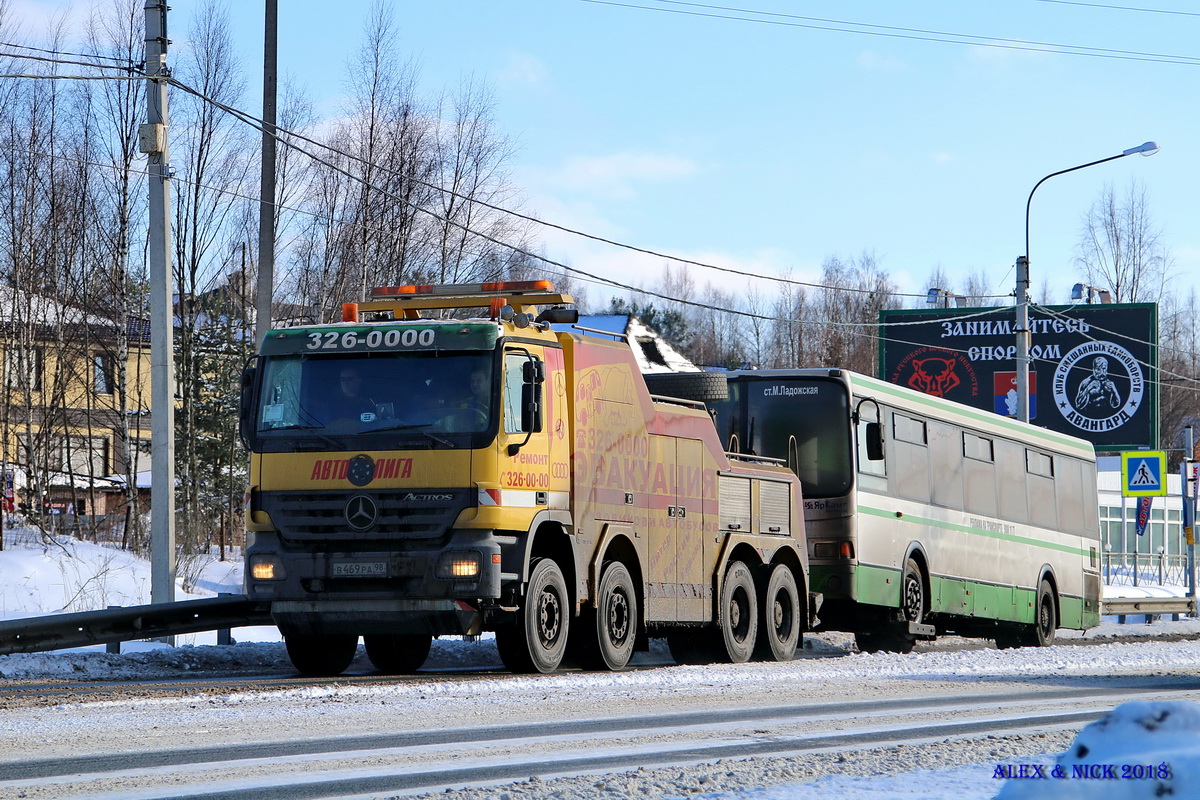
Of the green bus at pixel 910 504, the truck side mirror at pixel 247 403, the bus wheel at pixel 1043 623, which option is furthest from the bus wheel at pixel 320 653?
the bus wheel at pixel 1043 623

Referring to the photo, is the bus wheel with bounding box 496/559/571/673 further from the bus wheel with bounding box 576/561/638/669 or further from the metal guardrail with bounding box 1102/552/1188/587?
the metal guardrail with bounding box 1102/552/1188/587

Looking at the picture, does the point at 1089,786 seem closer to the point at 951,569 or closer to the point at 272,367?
the point at 272,367

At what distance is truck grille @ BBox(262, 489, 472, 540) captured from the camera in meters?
12.8

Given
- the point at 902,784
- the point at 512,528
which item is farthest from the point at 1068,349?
the point at 902,784

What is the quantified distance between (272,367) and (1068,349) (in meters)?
40.2

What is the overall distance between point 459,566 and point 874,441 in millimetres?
7907

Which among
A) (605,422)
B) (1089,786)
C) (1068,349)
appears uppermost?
(1068,349)

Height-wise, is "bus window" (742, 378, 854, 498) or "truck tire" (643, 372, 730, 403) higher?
"truck tire" (643, 372, 730, 403)

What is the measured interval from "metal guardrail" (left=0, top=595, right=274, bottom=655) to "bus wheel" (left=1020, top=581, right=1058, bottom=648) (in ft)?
44.9

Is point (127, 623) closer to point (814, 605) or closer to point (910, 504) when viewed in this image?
point (814, 605)

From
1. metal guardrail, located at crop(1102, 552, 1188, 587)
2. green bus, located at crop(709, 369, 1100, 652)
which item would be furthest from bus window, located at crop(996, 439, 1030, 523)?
metal guardrail, located at crop(1102, 552, 1188, 587)

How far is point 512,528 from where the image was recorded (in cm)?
1296

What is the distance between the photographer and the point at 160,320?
16.2 metres

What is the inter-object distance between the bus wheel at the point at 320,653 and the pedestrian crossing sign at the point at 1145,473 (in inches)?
893
